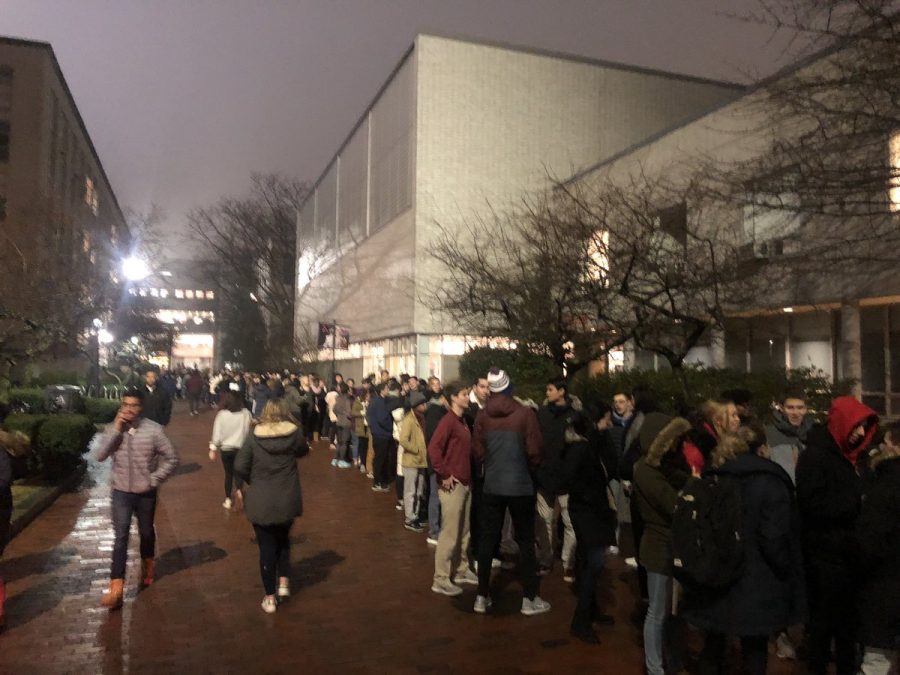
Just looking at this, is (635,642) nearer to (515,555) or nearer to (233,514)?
(515,555)

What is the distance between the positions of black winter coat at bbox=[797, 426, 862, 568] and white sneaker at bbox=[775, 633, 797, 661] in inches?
53.1

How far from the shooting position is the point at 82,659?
5.09 meters

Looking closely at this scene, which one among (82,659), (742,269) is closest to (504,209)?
(742,269)

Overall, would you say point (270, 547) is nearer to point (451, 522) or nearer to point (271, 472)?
point (271, 472)

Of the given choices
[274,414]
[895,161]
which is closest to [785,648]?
[274,414]

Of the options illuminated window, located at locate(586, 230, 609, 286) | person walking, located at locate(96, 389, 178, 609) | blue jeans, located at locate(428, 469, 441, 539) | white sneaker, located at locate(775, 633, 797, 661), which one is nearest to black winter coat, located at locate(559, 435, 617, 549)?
white sneaker, located at locate(775, 633, 797, 661)

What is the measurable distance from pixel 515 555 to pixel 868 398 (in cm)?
996

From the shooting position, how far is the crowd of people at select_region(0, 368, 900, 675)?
12.5 feet

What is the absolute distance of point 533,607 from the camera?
600 cm

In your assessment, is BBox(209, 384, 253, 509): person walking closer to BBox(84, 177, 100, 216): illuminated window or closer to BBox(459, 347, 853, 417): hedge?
BBox(459, 347, 853, 417): hedge

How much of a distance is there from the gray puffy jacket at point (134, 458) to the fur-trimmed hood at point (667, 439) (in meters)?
4.18

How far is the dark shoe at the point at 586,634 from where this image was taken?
544cm

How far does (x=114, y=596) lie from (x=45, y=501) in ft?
16.5

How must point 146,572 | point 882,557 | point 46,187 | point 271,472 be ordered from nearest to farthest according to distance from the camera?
1. point 882,557
2. point 271,472
3. point 146,572
4. point 46,187
